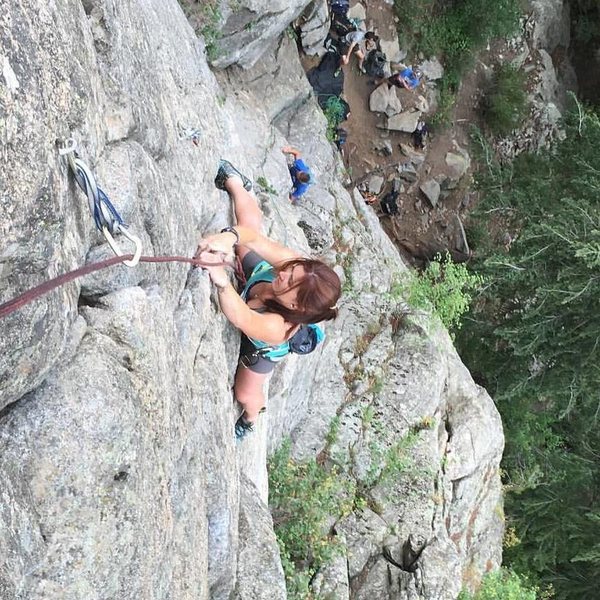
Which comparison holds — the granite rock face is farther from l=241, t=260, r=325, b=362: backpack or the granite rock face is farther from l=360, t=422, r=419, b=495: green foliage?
l=241, t=260, r=325, b=362: backpack

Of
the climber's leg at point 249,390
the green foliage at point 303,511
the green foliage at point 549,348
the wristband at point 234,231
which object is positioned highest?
the wristband at point 234,231

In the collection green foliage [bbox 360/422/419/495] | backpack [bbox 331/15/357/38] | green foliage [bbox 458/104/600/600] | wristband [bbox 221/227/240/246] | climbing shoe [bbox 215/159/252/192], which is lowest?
green foliage [bbox 458/104/600/600]

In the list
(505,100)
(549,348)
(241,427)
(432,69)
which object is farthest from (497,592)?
(505,100)

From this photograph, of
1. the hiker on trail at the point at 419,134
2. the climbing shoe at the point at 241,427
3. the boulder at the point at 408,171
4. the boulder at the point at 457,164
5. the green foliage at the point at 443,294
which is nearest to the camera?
the climbing shoe at the point at 241,427

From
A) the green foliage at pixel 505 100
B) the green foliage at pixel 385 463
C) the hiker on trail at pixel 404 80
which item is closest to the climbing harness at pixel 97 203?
the green foliage at pixel 385 463

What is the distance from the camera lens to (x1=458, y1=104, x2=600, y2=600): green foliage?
9.43 metres

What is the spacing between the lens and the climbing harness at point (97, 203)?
238 centimetres

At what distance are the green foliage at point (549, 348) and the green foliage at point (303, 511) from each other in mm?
4822

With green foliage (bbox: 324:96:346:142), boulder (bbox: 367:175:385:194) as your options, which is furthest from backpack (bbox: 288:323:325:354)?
boulder (bbox: 367:175:385:194)

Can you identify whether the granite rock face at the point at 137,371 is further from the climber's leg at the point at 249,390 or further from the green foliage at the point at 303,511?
the green foliage at the point at 303,511

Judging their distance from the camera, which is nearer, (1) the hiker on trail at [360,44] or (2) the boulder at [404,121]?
(1) the hiker on trail at [360,44]

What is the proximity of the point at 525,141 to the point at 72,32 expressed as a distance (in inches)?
586

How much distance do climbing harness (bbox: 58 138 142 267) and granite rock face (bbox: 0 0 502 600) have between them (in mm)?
62

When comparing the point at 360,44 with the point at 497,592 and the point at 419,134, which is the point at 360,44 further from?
the point at 497,592
